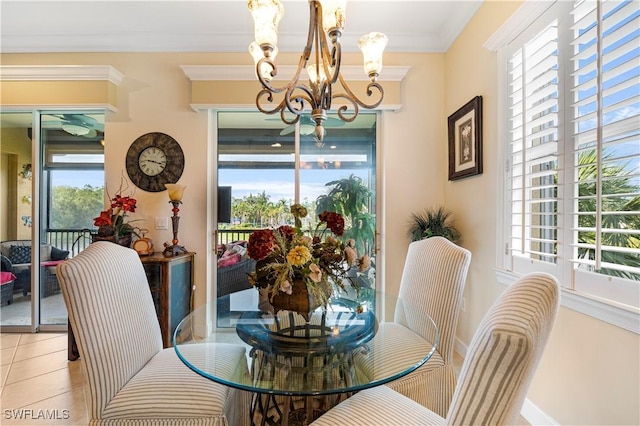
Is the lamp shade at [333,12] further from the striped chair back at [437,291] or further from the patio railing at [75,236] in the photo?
the patio railing at [75,236]

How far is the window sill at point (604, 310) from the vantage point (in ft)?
3.80

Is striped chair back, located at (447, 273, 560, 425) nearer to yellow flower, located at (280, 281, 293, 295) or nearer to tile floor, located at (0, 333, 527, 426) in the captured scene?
yellow flower, located at (280, 281, 293, 295)

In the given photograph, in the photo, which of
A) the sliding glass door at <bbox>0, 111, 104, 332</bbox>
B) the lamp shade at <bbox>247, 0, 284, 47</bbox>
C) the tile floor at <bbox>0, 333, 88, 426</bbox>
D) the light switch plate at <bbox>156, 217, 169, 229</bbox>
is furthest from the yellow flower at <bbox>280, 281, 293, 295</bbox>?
the sliding glass door at <bbox>0, 111, 104, 332</bbox>

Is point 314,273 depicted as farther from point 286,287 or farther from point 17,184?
point 17,184

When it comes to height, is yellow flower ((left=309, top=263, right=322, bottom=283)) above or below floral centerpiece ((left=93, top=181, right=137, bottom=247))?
below

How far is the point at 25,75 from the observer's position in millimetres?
2799

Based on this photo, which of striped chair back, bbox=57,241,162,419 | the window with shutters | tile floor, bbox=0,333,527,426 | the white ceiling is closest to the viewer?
striped chair back, bbox=57,241,162,419

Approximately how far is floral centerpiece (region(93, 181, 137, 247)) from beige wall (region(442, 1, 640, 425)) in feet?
9.64

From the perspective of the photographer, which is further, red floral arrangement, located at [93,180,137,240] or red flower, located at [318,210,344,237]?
red floral arrangement, located at [93,180,137,240]

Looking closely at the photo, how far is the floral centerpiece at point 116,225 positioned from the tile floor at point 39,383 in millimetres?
1049

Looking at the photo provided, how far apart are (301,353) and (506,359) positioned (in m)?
0.75

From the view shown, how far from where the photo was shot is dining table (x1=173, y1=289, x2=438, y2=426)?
3.31 feet

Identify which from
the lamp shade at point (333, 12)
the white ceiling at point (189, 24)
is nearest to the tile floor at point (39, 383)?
the lamp shade at point (333, 12)

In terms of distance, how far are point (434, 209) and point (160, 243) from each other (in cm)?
277
